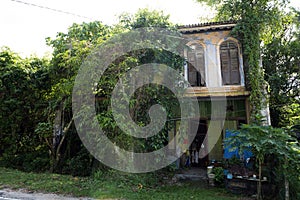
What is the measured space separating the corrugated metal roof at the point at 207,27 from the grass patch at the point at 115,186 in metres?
6.32

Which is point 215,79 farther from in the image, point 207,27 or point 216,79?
point 207,27

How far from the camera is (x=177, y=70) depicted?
8570 mm

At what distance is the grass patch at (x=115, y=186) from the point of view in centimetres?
610

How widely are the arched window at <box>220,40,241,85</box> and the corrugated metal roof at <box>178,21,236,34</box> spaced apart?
2.25 ft

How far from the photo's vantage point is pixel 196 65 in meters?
10.3

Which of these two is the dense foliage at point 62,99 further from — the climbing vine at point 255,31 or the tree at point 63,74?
the climbing vine at point 255,31

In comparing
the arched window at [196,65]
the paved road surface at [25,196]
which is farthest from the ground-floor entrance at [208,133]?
the paved road surface at [25,196]

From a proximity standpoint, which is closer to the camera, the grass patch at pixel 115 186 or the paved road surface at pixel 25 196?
the paved road surface at pixel 25 196

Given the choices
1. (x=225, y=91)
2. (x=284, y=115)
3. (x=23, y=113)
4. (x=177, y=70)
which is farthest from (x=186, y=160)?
(x=23, y=113)

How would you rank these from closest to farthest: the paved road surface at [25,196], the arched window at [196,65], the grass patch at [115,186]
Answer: the paved road surface at [25,196] < the grass patch at [115,186] < the arched window at [196,65]

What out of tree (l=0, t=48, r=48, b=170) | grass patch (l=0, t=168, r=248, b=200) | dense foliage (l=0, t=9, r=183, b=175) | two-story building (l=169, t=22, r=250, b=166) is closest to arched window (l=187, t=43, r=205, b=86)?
two-story building (l=169, t=22, r=250, b=166)

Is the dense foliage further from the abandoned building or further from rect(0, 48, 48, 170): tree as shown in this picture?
the abandoned building

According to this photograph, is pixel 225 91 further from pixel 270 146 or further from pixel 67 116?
pixel 67 116

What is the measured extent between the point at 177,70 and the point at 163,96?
119 centimetres
